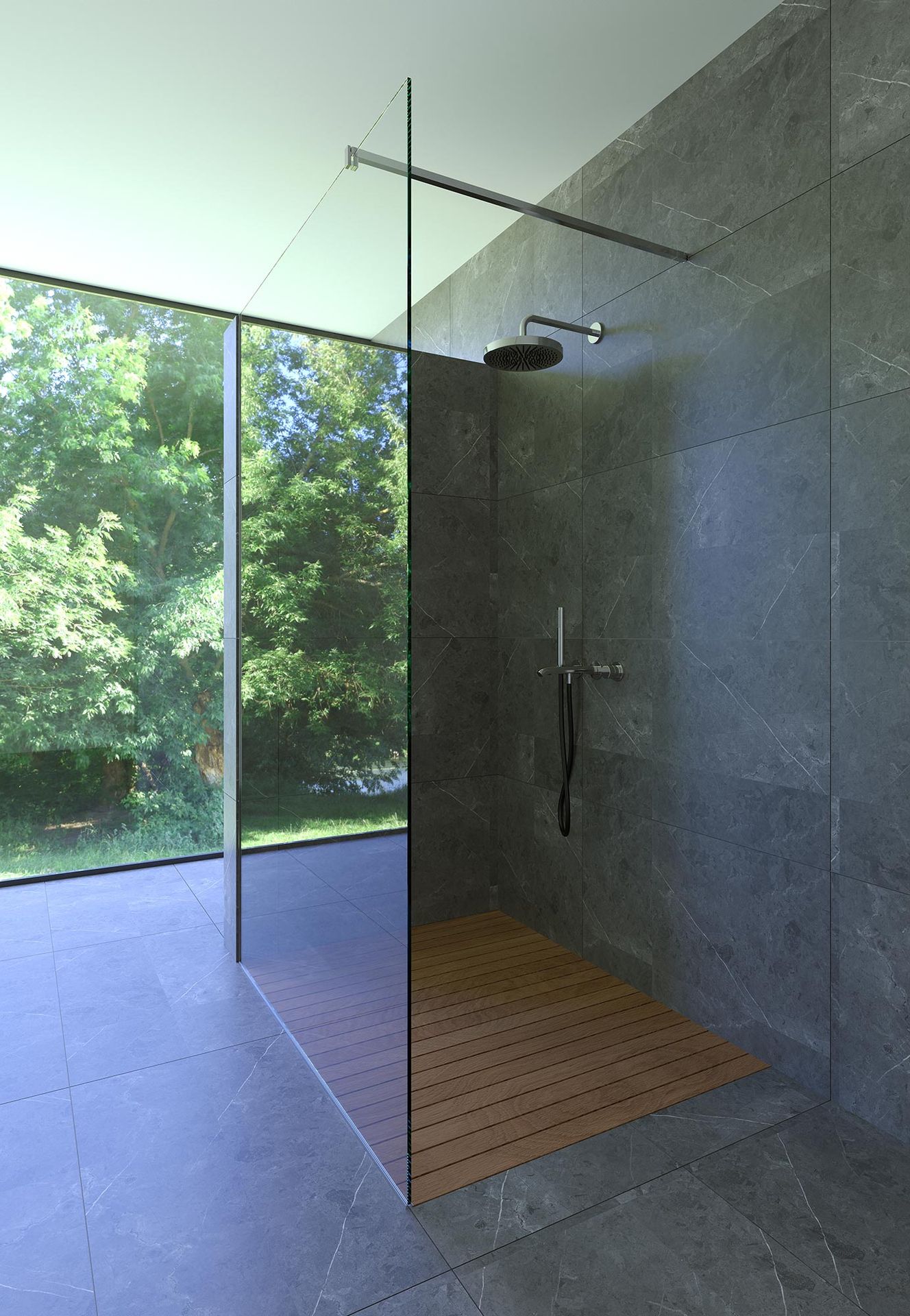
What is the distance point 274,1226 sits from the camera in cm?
170

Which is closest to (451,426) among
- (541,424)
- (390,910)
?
(541,424)

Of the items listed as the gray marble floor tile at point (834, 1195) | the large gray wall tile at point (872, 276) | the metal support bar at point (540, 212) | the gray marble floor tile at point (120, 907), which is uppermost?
the metal support bar at point (540, 212)

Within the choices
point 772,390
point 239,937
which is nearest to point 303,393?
point 772,390

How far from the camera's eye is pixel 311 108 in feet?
8.61

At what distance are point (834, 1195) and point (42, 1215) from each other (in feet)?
5.67

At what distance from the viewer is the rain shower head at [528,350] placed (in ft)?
8.63

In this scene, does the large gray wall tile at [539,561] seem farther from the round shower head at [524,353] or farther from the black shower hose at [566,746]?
the round shower head at [524,353]

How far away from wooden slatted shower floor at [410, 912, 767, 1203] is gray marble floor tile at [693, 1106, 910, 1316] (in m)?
0.27

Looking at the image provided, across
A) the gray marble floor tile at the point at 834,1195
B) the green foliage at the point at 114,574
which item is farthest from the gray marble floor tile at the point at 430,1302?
the green foliage at the point at 114,574

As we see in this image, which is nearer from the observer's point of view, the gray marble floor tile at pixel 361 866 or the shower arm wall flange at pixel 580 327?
the gray marble floor tile at pixel 361 866

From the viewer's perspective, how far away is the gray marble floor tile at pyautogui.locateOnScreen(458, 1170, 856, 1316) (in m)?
1.48

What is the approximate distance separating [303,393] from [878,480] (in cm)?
157

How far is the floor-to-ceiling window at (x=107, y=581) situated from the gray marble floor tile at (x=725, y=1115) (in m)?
3.19

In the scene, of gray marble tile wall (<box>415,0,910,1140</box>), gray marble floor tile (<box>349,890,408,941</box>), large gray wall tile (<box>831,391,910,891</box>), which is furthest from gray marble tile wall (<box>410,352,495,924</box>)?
large gray wall tile (<box>831,391,910,891</box>)
